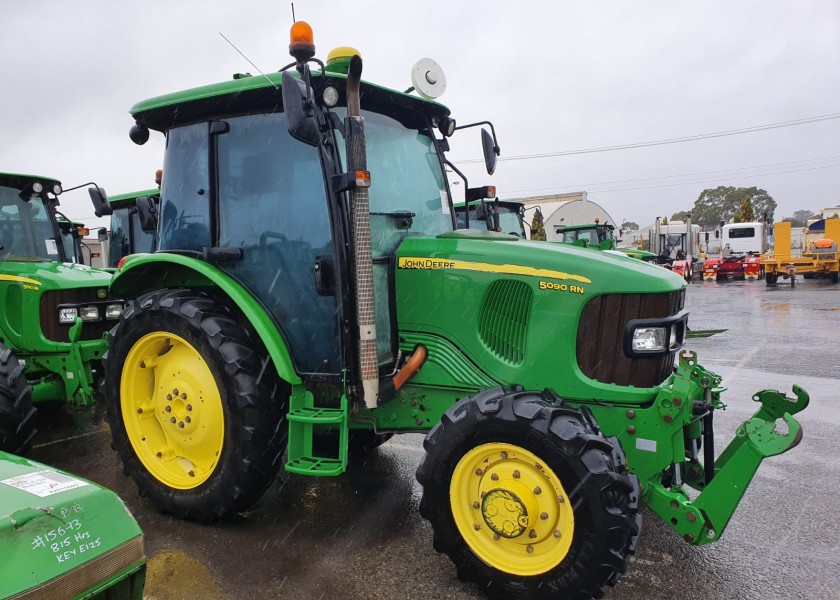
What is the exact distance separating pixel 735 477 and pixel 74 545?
2.47m

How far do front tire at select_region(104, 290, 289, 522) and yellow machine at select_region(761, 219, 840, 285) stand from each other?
21985mm

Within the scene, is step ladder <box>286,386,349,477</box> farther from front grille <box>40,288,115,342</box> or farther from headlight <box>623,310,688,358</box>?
front grille <box>40,288,115,342</box>

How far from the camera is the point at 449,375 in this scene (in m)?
3.15

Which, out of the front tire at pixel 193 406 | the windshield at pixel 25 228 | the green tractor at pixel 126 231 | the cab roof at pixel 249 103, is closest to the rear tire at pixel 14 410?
the front tire at pixel 193 406

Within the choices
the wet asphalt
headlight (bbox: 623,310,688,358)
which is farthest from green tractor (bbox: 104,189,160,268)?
headlight (bbox: 623,310,688,358)

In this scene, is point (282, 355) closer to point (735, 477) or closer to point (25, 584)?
point (25, 584)

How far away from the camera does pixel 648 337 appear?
2.87 metres

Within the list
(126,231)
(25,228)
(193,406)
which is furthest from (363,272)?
(126,231)

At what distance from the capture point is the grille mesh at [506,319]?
3006 mm

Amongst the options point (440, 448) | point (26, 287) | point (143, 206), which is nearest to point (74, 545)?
Result: point (440, 448)

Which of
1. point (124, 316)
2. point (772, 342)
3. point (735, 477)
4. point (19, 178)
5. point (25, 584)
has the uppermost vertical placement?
point (19, 178)

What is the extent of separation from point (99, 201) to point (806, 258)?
23523 millimetres

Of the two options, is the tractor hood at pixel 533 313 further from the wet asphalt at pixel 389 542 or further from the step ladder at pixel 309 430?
the wet asphalt at pixel 389 542

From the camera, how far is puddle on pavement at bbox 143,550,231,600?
108 inches
